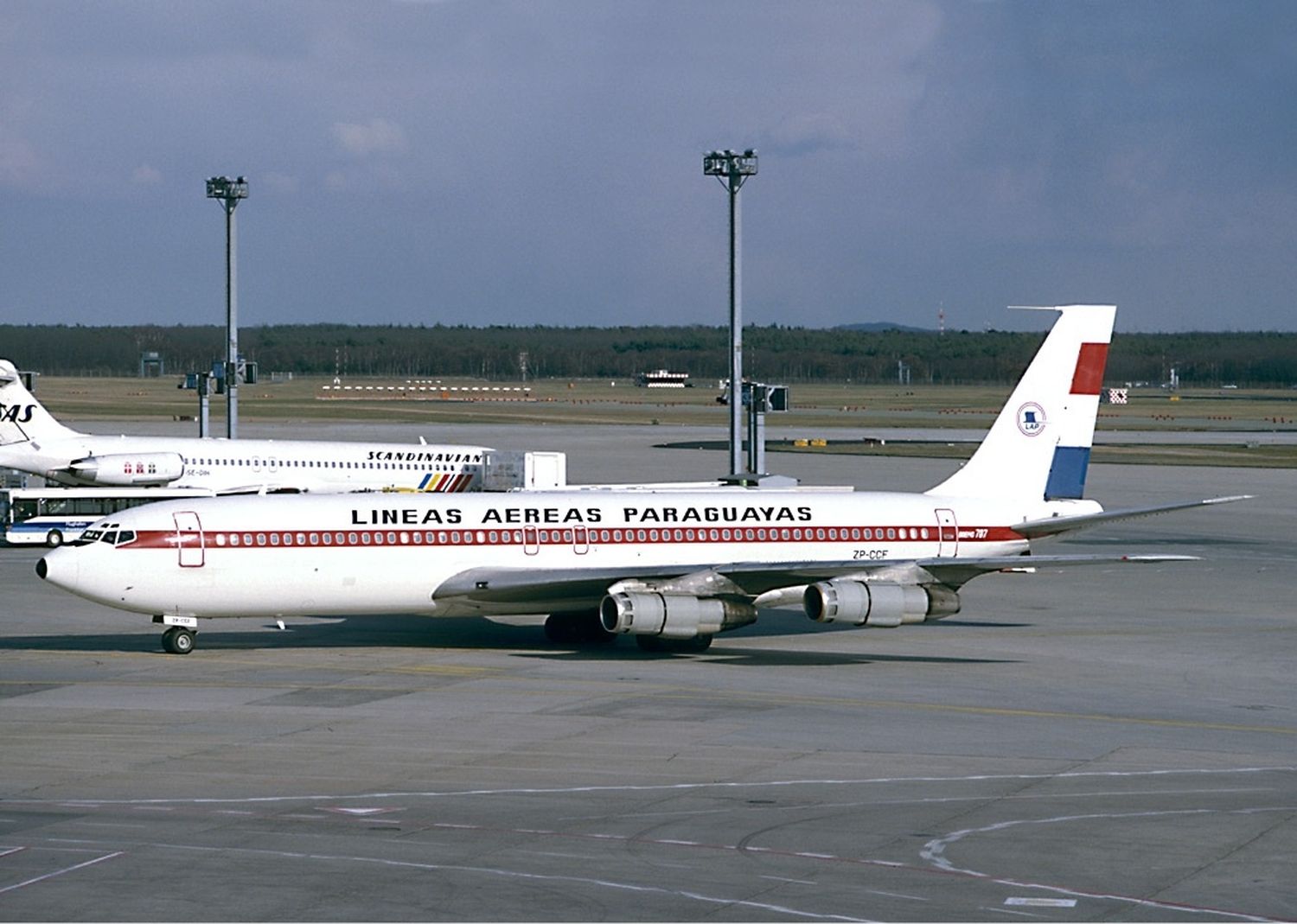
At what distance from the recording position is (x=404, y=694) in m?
39.6

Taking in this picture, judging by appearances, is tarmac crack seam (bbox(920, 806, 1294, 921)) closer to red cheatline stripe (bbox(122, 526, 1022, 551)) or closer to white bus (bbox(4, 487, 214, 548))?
red cheatline stripe (bbox(122, 526, 1022, 551))

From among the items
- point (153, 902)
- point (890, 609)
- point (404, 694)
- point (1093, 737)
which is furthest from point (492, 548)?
point (153, 902)

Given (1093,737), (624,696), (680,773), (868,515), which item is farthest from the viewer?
(868,515)

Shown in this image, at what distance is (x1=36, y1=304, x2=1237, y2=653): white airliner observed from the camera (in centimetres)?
4350

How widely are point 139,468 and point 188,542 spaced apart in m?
42.2

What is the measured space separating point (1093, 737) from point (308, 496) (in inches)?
847

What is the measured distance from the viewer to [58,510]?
74.2 metres

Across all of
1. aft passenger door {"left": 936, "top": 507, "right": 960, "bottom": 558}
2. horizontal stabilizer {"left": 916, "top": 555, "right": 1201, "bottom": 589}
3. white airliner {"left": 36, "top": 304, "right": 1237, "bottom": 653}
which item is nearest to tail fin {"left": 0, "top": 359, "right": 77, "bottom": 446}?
white airliner {"left": 36, "top": 304, "right": 1237, "bottom": 653}

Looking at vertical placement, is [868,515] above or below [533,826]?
above

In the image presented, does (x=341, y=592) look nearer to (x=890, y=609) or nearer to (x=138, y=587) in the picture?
(x=138, y=587)

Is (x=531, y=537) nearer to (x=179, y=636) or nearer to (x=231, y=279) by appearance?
(x=179, y=636)

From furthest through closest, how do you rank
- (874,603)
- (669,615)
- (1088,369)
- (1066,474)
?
(1088,369) < (1066,474) < (874,603) < (669,615)

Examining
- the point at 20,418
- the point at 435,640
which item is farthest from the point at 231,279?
the point at 435,640

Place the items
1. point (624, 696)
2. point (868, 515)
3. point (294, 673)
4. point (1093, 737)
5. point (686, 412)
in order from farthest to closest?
point (686, 412) < point (868, 515) < point (294, 673) < point (624, 696) < point (1093, 737)
